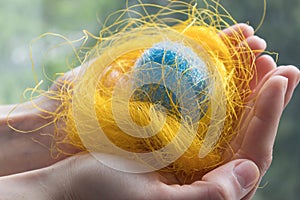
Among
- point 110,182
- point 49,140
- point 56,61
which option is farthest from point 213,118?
point 56,61

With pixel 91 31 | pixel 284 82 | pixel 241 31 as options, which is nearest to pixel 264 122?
pixel 284 82

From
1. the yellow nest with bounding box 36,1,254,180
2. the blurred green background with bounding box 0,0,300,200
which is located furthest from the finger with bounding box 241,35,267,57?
the blurred green background with bounding box 0,0,300,200

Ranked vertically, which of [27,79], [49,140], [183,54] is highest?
[183,54]

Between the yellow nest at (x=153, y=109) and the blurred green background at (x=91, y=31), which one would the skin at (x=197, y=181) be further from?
the blurred green background at (x=91, y=31)

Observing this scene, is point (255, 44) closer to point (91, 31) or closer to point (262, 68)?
point (262, 68)

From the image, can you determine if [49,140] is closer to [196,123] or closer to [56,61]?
[196,123]

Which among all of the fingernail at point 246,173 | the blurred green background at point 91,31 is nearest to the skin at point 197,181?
the fingernail at point 246,173

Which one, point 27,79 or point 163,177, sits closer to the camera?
point 163,177

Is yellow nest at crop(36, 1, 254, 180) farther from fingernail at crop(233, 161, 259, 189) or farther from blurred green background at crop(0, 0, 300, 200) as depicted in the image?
blurred green background at crop(0, 0, 300, 200)
